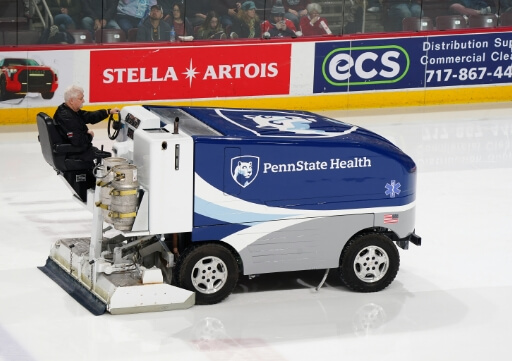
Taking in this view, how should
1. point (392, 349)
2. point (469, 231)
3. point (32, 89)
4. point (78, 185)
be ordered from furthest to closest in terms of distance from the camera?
point (32, 89)
point (469, 231)
point (78, 185)
point (392, 349)

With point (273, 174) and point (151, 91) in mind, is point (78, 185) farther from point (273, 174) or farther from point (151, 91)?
Result: point (151, 91)

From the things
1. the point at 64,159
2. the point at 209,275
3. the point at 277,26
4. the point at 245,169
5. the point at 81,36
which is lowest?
the point at 209,275

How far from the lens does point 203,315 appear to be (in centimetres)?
894

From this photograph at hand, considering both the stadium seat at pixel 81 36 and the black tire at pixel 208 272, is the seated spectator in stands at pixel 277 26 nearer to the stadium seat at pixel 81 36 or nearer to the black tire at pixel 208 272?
the stadium seat at pixel 81 36

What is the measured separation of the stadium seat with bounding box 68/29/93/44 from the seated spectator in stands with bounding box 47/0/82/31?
0.07 meters

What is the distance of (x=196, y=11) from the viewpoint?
1656 cm

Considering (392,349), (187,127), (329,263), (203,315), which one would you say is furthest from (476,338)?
(187,127)

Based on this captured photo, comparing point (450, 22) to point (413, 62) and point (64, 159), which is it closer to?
point (413, 62)

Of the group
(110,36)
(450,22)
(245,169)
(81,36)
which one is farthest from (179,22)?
(245,169)

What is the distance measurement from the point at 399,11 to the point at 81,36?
471cm

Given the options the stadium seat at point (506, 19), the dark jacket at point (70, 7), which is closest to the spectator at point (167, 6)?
the dark jacket at point (70, 7)

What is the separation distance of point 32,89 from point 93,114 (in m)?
5.45

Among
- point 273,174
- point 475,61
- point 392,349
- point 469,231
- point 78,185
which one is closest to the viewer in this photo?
point 392,349

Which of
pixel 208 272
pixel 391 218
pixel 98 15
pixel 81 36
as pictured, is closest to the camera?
pixel 208 272
